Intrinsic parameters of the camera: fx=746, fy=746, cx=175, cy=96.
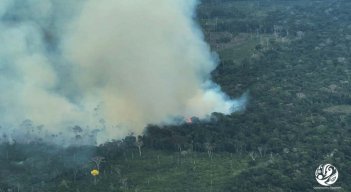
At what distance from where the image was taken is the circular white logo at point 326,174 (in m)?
108

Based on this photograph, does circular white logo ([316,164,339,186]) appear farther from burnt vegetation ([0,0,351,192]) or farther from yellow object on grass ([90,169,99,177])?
yellow object on grass ([90,169,99,177])

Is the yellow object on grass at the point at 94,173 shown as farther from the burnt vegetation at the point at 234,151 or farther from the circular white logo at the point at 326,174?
the circular white logo at the point at 326,174

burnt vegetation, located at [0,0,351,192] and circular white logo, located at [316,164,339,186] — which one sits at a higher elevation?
burnt vegetation, located at [0,0,351,192]

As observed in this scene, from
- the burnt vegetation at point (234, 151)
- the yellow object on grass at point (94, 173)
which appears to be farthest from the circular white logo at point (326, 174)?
the yellow object on grass at point (94, 173)

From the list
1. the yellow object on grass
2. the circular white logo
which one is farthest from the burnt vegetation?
the circular white logo

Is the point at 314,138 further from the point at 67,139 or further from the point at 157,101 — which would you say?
the point at 67,139

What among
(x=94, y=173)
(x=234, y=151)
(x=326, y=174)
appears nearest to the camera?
(x=326, y=174)

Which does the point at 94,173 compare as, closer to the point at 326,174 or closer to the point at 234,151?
the point at 234,151

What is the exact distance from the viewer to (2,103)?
142375mm

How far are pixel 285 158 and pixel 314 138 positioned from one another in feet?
32.7

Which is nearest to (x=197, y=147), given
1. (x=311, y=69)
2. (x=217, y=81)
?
(x=217, y=81)

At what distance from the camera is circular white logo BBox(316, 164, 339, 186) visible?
355ft

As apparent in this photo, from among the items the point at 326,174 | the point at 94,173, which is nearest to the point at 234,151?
the point at 326,174

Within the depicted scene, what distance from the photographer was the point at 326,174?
11025 cm
